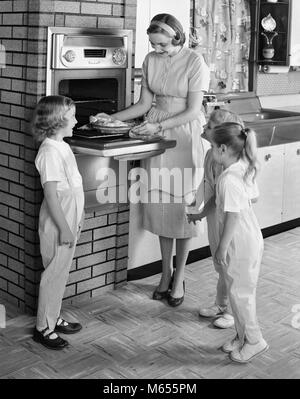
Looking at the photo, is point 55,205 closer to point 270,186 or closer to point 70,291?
point 70,291

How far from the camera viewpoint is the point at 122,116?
305cm

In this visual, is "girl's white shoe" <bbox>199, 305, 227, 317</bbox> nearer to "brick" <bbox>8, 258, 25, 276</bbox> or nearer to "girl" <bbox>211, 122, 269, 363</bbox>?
"girl" <bbox>211, 122, 269, 363</bbox>

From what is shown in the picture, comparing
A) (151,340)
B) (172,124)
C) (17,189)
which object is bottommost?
(151,340)

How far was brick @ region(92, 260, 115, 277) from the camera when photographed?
3.20 meters

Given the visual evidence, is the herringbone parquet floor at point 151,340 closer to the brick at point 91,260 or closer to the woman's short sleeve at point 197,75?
the brick at point 91,260

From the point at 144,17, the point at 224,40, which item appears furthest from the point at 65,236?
the point at 224,40

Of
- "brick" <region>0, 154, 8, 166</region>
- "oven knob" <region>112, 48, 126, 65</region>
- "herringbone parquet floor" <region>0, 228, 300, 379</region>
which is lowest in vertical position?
"herringbone parquet floor" <region>0, 228, 300, 379</region>

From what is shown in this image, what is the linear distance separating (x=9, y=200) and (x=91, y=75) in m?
0.69

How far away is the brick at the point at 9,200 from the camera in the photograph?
295 centimetres

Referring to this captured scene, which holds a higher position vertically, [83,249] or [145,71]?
[145,71]

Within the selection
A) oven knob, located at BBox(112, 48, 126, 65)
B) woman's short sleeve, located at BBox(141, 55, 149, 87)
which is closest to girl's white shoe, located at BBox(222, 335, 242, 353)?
woman's short sleeve, located at BBox(141, 55, 149, 87)

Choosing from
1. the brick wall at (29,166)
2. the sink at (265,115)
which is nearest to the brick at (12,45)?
the brick wall at (29,166)

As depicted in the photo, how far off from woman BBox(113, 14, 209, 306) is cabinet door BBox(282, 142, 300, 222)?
1.40 meters

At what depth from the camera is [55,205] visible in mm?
2537
